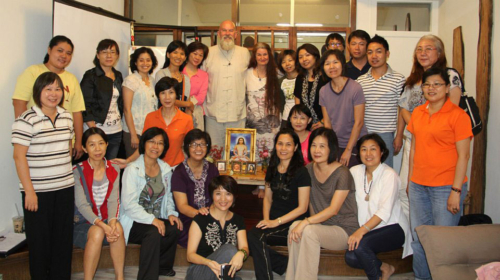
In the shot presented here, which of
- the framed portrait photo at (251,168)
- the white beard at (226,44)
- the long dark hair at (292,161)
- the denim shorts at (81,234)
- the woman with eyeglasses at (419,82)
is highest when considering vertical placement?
the white beard at (226,44)

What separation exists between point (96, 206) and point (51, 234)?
36 centimetres

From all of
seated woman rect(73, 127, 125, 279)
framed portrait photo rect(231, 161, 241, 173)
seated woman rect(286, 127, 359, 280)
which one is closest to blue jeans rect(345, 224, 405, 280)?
seated woman rect(286, 127, 359, 280)

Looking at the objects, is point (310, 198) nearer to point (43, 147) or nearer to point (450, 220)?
point (450, 220)

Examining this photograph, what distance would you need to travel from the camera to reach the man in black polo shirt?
3959 mm

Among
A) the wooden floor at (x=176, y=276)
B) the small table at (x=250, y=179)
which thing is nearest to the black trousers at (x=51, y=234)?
the wooden floor at (x=176, y=276)

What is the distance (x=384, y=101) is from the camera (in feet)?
11.7

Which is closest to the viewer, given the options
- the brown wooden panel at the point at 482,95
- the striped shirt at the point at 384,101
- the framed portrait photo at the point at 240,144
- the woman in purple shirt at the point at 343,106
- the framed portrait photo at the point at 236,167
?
the woman in purple shirt at the point at 343,106

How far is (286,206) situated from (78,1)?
316cm

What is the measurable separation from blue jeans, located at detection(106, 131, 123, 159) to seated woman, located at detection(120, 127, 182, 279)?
84 cm

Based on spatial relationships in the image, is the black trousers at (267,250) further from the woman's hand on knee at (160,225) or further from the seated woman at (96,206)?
the seated woman at (96,206)

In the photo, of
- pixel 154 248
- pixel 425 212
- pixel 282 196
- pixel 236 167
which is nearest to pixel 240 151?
pixel 236 167

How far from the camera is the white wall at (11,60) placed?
3525 mm

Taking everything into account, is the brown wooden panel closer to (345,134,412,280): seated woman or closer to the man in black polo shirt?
the man in black polo shirt

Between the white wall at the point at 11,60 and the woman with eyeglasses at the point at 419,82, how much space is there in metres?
3.38
